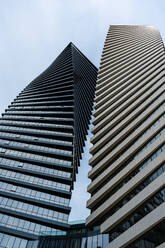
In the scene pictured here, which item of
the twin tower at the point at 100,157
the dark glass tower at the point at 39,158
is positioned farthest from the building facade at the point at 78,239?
the dark glass tower at the point at 39,158

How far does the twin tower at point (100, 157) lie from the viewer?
28922 mm

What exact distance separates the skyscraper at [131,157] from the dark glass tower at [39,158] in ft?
58.9

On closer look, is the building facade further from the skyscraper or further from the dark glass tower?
the dark glass tower

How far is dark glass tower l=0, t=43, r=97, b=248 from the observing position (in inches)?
2170

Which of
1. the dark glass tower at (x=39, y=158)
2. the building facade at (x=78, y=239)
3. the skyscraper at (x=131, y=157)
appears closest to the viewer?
the skyscraper at (x=131, y=157)

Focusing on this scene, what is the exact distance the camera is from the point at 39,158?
236 feet

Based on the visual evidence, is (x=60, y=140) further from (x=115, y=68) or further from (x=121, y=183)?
(x=121, y=183)

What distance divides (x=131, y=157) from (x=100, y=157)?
8.35 metres

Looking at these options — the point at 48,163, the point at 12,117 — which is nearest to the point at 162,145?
the point at 48,163

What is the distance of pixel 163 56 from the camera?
62031mm

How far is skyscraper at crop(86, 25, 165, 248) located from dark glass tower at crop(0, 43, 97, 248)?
58.9 feet

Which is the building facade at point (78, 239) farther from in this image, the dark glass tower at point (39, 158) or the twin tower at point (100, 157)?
the dark glass tower at point (39, 158)

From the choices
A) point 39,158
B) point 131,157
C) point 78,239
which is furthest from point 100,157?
point 39,158

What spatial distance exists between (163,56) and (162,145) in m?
37.4
